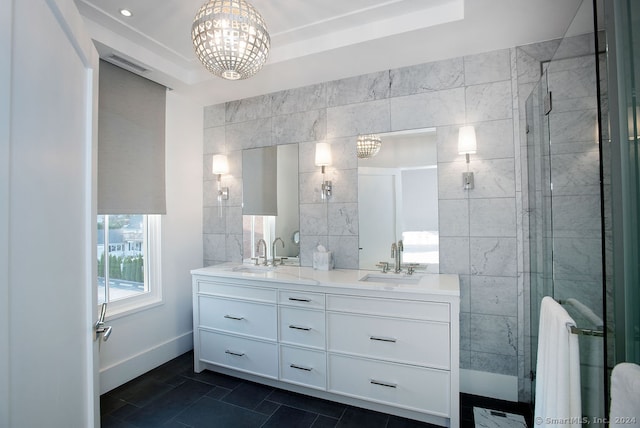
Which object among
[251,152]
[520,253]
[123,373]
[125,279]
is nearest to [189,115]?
[251,152]

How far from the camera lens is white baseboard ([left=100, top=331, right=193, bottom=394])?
249 cm

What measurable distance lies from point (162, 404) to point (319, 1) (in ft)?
10.2

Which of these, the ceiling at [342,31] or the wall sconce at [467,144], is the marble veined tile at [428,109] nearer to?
the wall sconce at [467,144]

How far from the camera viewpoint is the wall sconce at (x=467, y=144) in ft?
7.68

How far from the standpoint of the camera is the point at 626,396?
2.22 ft

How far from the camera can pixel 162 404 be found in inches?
91.7

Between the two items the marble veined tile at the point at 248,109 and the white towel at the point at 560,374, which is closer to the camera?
the white towel at the point at 560,374

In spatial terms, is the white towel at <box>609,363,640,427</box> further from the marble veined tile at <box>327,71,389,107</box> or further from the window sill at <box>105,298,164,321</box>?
the window sill at <box>105,298,164,321</box>

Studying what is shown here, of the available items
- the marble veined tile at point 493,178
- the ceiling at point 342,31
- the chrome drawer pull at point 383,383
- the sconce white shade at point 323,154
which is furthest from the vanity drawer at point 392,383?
the ceiling at point 342,31

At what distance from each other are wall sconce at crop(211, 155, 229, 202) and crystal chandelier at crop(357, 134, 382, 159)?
151 centimetres

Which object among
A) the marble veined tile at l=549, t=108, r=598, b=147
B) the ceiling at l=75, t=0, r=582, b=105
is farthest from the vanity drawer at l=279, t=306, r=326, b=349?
the ceiling at l=75, t=0, r=582, b=105

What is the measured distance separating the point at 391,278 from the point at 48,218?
2.20 m

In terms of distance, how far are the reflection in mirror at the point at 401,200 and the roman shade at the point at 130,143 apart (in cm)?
193

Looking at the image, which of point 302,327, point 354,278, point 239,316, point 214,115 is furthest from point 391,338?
point 214,115
